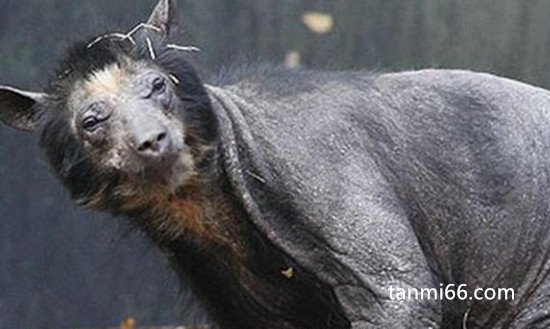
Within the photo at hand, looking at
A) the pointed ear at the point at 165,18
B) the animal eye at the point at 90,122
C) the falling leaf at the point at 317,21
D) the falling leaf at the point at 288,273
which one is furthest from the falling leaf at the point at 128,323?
the animal eye at the point at 90,122

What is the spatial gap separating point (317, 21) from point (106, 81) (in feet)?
8.05

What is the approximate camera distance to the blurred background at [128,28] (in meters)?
9.45

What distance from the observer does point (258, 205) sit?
7.54 metres

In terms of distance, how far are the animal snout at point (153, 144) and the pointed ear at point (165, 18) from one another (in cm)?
63

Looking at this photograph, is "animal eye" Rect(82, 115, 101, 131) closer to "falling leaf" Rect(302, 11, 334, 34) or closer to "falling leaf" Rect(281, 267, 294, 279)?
"falling leaf" Rect(281, 267, 294, 279)

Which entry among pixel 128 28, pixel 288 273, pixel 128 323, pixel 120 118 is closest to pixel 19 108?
pixel 120 118

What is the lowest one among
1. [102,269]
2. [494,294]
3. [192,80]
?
[102,269]

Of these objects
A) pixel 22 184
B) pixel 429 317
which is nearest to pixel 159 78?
pixel 429 317

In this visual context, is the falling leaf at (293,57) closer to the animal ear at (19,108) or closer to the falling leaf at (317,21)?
the falling leaf at (317,21)

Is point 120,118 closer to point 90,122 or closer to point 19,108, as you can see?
point 90,122

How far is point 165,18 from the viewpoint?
775 centimetres

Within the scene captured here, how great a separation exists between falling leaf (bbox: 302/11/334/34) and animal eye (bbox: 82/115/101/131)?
2517mm

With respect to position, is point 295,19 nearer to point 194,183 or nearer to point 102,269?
point 102,269

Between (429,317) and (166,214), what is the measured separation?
1.07 m
